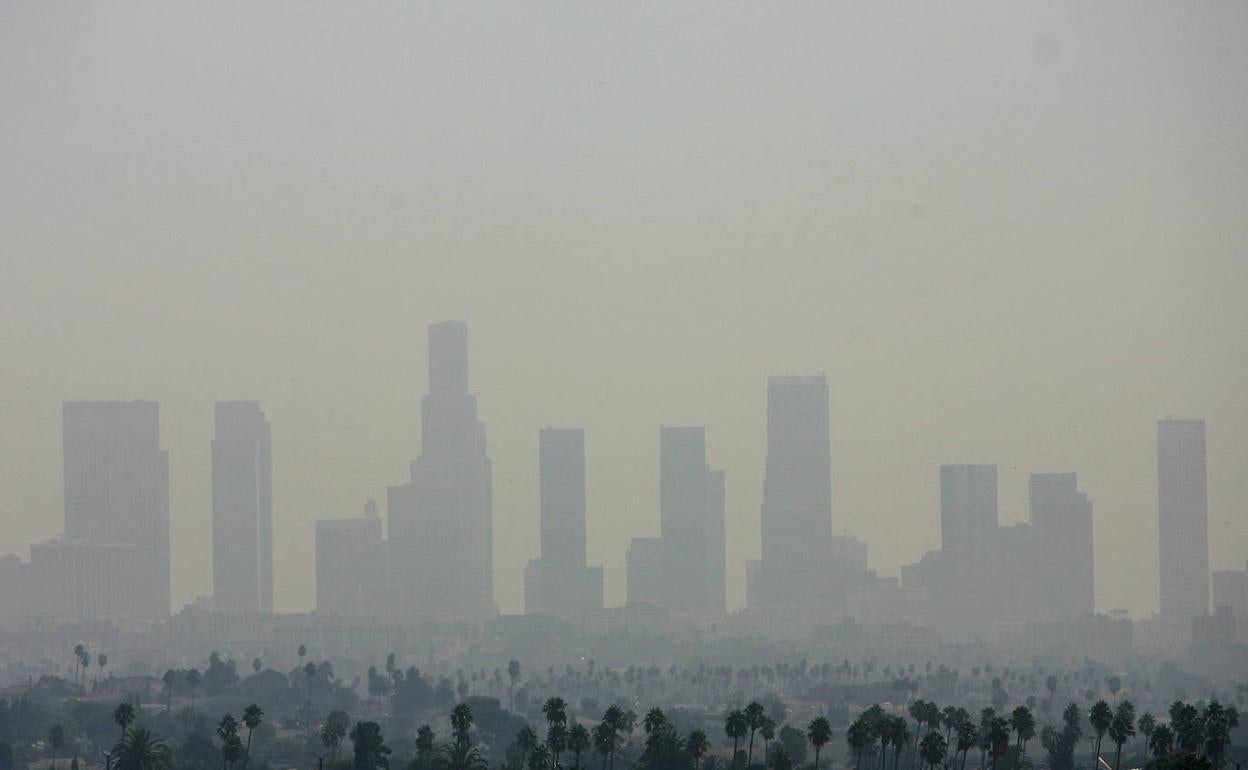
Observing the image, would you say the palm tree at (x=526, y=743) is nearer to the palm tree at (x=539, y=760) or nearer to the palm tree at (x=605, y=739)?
the palm tree at (x=539, y=760)

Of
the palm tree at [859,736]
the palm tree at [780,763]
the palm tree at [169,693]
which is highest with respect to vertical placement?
the palm tree at [859,736]

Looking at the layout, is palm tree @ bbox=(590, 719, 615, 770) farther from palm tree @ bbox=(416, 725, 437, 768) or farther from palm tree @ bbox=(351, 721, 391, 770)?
palm tree @ bbox=(351, 721, 391, 770)

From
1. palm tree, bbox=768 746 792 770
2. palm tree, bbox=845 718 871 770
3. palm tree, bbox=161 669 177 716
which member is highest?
palm tree, bbox=845 718 871 770

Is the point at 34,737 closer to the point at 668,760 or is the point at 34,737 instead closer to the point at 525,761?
the point at 525,761

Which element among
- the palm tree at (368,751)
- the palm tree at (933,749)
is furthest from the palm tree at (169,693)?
the palm tree at (933,749)

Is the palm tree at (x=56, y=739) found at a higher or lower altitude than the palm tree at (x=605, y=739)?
lower

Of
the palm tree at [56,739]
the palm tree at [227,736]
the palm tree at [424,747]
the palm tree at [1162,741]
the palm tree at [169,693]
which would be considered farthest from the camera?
the palm tree at [169,693]

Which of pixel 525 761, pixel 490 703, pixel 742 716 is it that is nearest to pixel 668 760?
pixel 742 716

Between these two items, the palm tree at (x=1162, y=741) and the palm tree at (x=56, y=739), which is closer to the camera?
the palm tree at (x=1162, y=741)

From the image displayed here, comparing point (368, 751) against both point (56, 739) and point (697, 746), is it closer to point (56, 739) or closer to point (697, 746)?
point (697, 746)

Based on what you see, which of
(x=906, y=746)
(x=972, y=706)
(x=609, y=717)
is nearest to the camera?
(x=609, y=717)

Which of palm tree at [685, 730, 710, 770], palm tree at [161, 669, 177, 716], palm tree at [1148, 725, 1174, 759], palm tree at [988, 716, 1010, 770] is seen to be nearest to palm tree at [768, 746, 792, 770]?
palm tree at [685, 730, 710, 770]
